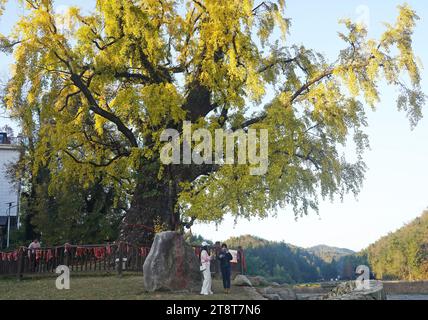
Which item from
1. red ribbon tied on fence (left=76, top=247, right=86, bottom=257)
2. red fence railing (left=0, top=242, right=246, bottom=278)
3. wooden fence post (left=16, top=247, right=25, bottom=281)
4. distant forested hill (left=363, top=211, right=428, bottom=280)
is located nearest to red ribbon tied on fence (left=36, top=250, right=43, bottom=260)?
red fence railing (left=0, top=242, right=246, bottom=278)

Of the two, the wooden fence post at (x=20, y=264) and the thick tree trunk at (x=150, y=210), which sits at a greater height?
the thick tree trunk at (x=150, y=210)

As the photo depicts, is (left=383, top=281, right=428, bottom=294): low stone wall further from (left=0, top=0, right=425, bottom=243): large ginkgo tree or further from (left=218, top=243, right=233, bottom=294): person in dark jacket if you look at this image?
(left=218, top=243, right=233, bottom=294): person in dark jacket

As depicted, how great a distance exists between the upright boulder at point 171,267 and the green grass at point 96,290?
38 cm

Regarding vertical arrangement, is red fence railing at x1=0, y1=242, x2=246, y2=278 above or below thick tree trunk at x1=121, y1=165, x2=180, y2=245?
below

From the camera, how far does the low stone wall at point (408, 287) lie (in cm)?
7344

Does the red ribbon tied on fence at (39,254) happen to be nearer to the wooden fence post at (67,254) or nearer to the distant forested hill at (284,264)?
the wooden fence post at (67,254)

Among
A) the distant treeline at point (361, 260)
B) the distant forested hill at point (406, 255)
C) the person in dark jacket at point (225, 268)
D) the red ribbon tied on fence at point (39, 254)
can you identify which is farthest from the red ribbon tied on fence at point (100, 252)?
the distant forested hill at point (406, 255)

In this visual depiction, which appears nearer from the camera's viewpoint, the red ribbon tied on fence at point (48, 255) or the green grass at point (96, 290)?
the green grass at point (96, 290)

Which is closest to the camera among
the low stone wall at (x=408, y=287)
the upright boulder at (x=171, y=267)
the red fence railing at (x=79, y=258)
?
the upright boulder at (x=171, y=267)

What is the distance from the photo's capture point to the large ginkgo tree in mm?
21375

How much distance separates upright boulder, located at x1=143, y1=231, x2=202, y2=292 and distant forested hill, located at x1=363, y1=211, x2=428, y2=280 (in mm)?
68562
